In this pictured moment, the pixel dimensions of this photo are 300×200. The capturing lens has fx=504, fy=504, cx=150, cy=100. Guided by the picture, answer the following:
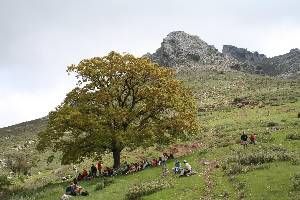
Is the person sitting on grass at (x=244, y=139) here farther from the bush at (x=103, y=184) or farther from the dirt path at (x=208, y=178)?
the bush at (x=103, y=184)

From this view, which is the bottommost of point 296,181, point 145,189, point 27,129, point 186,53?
point 145,189

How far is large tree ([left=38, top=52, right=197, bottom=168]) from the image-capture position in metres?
52.0

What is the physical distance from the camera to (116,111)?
5203cm

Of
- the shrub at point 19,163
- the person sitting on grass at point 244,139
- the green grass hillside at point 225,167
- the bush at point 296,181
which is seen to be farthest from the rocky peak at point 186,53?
the bush at point 296,181

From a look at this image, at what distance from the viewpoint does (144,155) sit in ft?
212

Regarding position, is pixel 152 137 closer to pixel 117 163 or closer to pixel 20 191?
pixel 117 163

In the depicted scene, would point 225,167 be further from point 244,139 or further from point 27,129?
point 27,129

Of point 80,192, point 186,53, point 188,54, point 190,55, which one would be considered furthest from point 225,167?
point 188,54

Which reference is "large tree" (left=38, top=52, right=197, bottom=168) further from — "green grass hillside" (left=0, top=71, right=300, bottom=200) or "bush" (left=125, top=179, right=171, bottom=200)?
"bush" (left=125, top=179, right=171, bottom=200)

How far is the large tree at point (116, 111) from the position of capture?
52.0 m

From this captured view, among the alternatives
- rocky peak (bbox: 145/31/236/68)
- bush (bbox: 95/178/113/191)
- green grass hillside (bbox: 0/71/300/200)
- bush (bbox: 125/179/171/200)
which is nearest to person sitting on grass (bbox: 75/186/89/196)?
green grass hillside (bbox: 0/71/300/200)

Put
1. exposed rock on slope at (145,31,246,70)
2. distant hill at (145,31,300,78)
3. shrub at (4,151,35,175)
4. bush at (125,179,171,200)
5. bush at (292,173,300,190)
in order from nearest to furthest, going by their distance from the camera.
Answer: bush at (292,173,300,190)
bush at (125,179,171,200)
shrub at (4,151,35,175)
distant hill at (145,31,300,78)
exposed rock on slope at (145,31,246,70)

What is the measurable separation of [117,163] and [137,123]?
5.33 metres

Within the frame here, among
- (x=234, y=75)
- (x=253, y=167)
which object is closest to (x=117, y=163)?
(x=253, y=167)
